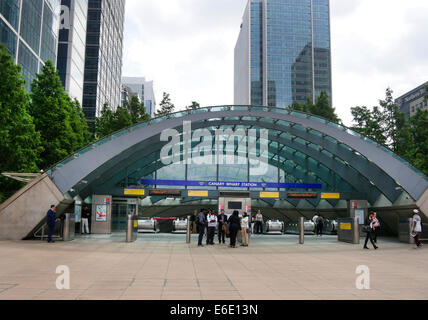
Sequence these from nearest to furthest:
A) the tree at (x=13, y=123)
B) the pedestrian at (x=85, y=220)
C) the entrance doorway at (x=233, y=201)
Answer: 1. the tree at (x=13, y=123)
2. the pedestrian at (x=85, y=220)
3. the entrance doorway at (x=233, y=201)

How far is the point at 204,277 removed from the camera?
8.65 m

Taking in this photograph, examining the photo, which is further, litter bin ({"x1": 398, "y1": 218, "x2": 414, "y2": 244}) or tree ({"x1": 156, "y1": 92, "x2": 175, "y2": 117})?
tree ({"x1": 156, "y1": 92, "x2": 175, "y2": 117})

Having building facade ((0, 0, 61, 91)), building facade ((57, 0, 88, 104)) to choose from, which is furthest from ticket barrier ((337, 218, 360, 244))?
building facade ((57, 0, 88, 104))

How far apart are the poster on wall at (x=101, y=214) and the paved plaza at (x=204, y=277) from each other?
410 inches

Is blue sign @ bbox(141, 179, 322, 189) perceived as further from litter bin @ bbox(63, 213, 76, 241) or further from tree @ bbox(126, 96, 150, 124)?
tree @ bbox(126, 96, 150, 124)

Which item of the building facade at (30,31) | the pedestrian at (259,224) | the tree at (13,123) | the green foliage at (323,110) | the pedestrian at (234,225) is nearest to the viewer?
the pedestrian at (234,225)

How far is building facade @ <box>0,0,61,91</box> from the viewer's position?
43.2m

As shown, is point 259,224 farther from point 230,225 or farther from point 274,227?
point 230,225

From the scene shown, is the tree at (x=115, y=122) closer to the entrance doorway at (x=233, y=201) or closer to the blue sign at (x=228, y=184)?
the blue sign at (x=228, y=184)

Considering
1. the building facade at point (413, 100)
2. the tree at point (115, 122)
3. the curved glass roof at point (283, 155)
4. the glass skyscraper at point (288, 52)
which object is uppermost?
the glass skyscraper at point (288, 52)

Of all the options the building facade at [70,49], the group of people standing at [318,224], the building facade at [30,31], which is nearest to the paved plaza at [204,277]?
the group of people standing at [318,224]

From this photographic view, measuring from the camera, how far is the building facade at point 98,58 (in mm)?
74250

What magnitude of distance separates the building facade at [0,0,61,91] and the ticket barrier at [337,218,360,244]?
1369 inches

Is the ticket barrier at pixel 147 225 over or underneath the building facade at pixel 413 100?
underneath
